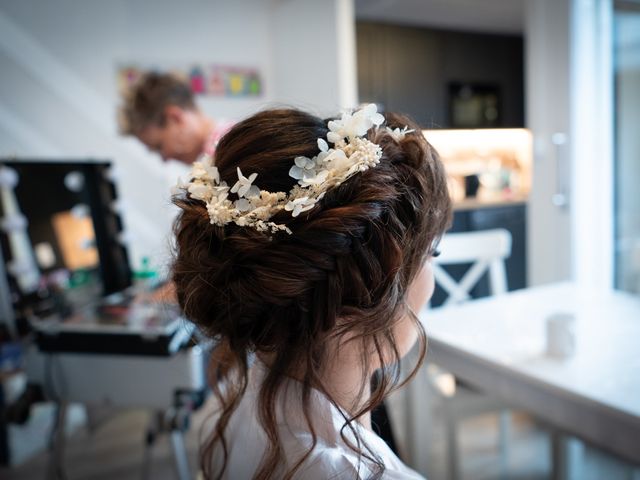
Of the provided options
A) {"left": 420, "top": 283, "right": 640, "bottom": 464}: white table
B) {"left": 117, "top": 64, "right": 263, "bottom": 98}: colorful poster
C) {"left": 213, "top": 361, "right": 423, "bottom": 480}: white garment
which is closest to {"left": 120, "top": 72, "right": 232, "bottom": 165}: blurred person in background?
{"left": 117, "top": 64, "right": 263, "bottom": 98}: colorful poster

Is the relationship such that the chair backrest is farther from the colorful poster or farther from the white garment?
the colorful poster

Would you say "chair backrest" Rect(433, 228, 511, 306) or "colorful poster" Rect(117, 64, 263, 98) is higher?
"colorful poster" Rect(117, 64, 263, 98)

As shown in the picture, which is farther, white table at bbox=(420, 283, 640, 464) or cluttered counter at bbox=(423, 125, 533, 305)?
cluttered counter at bbox=(423, 125, 533, 305)

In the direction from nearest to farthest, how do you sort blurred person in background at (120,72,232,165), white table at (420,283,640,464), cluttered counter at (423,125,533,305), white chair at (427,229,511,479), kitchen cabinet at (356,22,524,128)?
white table at (420,283,640,464), white chair at (427,229,511,479), blurred person in background at (120,72,232,165), cluttered counter at (423,125,533,305), kitchen cabinet at (356,22,524,128)

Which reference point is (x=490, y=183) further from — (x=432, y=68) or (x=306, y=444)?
(x=306, y=444)

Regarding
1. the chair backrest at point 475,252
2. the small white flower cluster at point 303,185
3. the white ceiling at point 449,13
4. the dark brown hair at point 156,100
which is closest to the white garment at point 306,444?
the small white flower cluster at point 303,185

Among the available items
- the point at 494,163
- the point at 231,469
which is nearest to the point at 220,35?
the point at 494,163

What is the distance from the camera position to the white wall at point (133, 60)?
108 inches

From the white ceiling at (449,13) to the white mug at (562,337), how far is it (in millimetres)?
3007

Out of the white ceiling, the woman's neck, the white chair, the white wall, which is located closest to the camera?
the woman's neck

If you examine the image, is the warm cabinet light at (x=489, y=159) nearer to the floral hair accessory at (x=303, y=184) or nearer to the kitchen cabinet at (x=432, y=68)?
the kitchen cabinet at (x=432, y=68)

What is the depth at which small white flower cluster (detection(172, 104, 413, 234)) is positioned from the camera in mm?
673

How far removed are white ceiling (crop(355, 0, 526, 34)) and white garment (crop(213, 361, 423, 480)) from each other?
3455mm

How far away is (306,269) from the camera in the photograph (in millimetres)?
666
